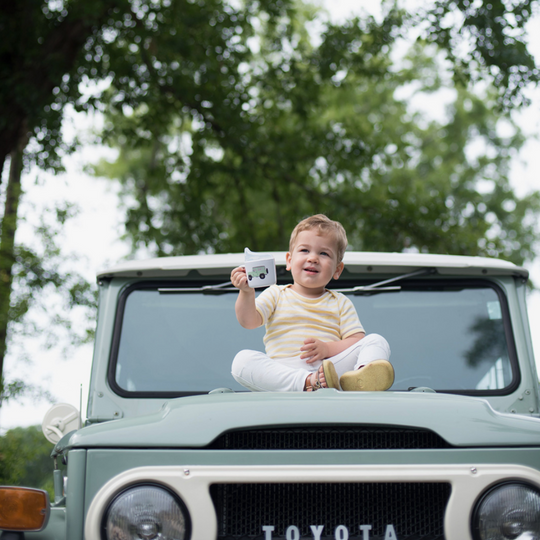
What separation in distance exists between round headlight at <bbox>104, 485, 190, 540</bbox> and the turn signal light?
0.29 metres

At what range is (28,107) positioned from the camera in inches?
314

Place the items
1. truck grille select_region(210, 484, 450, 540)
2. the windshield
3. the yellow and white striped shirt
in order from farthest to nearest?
1. the windshield
2. the yellow and white striped shirt
3. truck grille select_region(210, 484, 450, 540)

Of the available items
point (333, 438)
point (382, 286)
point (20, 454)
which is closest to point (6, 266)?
point (20, 454)

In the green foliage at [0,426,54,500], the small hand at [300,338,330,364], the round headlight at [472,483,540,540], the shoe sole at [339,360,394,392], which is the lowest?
the round headlight at [472,483,540,540]

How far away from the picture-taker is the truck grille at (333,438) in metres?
2.04

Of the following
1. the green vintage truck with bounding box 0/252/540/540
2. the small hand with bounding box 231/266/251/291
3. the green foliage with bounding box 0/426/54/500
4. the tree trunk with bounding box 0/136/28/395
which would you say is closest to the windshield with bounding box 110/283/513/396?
the small hand with bounding box 231/266/251/291

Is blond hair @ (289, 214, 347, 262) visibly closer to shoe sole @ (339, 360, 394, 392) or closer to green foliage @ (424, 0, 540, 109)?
shoe sole @ (339, 360, 394, 392)

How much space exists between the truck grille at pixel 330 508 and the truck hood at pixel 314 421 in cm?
18

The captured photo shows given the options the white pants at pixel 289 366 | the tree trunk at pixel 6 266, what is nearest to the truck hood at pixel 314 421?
the white pants at pixel 289 366

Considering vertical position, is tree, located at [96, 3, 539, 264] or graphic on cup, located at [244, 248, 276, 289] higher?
tree, located at [96, 3, 539, 264]

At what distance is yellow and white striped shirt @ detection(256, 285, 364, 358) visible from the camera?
2803 mm

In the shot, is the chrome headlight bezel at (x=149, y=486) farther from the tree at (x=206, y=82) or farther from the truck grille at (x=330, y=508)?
the tree at (x=206, y=82)

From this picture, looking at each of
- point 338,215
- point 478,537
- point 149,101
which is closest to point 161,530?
point 478,537

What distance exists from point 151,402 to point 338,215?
7.86m
